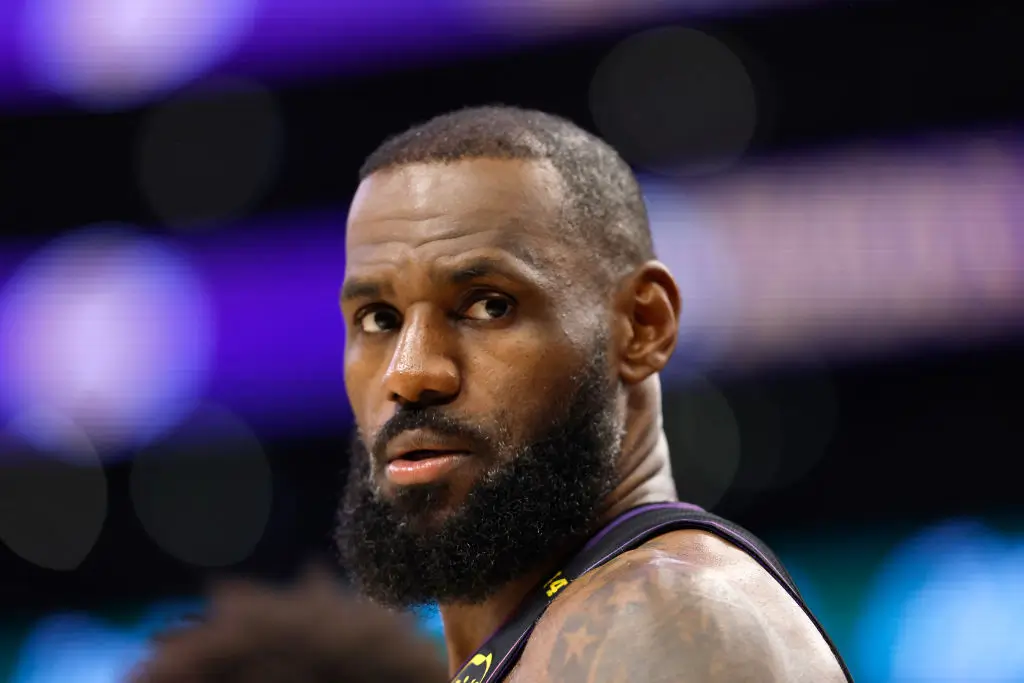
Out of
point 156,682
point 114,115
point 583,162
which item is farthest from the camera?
Result: point 114,115

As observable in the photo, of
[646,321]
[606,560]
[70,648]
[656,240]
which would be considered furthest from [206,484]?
[606,560]

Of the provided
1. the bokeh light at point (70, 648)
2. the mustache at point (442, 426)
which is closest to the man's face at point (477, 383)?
the mustache at point (442, 426)

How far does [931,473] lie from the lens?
20.2 ft

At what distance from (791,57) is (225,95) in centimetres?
351

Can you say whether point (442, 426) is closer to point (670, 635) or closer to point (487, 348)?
point (487, 348)

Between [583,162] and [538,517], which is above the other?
[583,162]

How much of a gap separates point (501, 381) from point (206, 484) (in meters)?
5.64

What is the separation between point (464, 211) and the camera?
2.19 metres

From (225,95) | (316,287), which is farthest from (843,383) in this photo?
(225,95)

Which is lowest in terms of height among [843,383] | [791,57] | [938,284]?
[843,383]

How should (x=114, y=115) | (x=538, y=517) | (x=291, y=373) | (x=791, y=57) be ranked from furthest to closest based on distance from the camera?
→ (x=114, y=115) → (x=291, y=373) → (x=791, y=57) → (x=538, y=517)

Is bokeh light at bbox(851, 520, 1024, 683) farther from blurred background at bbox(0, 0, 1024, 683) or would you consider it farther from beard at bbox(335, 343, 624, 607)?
beard at bbox(335, 343, 624, 607)

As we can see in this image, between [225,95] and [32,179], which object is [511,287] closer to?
[225,95]

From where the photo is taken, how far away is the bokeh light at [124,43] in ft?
24.7
